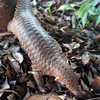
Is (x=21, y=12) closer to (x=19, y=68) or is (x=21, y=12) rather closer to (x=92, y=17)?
(x=19, y=68)

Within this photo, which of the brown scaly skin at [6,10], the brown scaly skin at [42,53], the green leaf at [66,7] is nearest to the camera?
the brown scaly skin at [42,53]

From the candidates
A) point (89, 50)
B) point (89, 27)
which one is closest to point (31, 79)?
point (89, 50)

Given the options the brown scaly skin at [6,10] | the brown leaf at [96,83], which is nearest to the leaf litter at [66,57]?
the brown leaf at [96,83]

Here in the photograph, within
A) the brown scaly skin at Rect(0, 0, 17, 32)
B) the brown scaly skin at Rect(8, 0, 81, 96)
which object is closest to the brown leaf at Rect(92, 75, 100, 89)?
the brown scaly skin at Rect(8, 0, 81, 96)

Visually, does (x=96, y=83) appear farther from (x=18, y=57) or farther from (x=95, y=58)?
(x=18, y=57)

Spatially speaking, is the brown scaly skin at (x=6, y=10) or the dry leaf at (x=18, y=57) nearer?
the dry leaf at (x=18, y=57)

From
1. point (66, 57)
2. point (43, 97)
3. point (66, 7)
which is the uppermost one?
point (66, 7)

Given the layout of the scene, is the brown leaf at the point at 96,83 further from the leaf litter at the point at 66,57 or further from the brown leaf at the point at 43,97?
the brown leaf at the point at 43,97

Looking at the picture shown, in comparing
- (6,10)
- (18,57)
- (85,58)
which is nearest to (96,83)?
(85,58)

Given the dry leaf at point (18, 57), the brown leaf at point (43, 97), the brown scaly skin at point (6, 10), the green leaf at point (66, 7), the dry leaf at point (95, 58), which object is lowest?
the brown leaf at point (43, 97)

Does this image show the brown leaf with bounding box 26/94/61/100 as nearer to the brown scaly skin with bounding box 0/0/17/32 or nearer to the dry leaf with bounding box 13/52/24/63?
the dry leaf with bounding box 13/52/24/63
